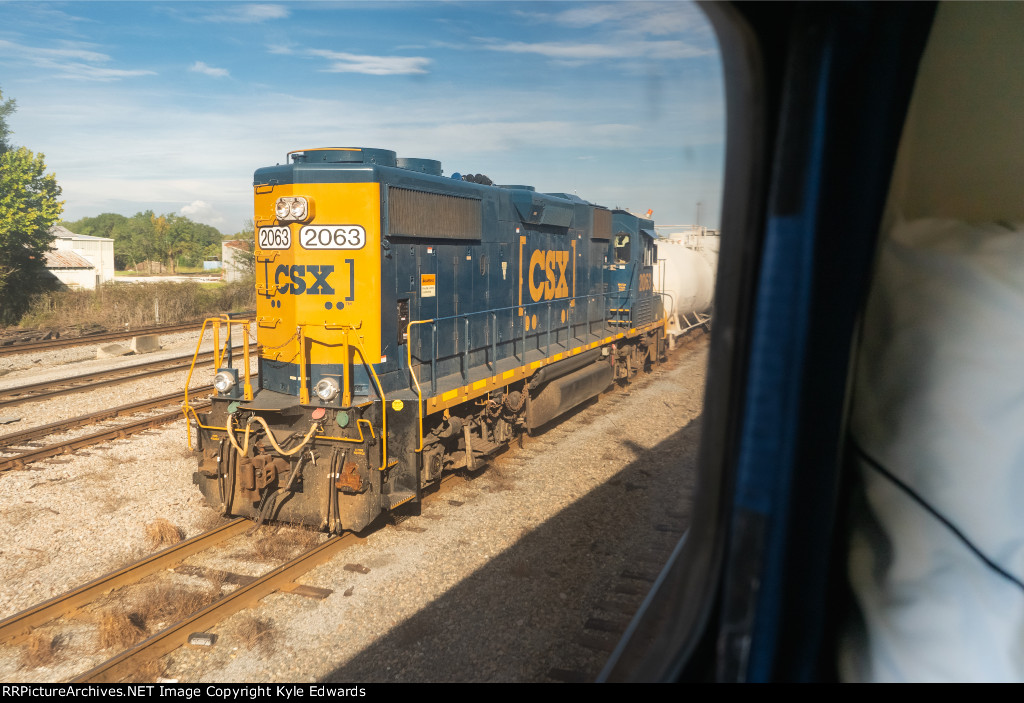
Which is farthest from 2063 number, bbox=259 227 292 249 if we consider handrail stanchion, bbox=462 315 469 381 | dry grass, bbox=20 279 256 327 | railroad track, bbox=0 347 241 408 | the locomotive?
dry grass, bbox=20 279 256 327

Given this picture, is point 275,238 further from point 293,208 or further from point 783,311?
point 783,311

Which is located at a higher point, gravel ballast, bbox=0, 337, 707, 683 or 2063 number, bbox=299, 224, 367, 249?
2063 number, bbox=299, 224, 367, 249

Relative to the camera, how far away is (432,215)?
25.0ft

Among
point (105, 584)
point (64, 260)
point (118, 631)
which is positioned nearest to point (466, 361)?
point (105, 584)

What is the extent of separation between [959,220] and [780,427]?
3.15 feet

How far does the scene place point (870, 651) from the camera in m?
1.42

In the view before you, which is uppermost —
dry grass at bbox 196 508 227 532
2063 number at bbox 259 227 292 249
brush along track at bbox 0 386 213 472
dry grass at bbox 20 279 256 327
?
2063 number at bbox 259 227 292 249

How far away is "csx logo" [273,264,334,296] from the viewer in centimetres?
695

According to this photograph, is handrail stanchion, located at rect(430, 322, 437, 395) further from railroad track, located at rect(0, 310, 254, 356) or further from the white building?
the white building

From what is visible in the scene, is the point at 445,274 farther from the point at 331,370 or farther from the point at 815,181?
the point at 815,181

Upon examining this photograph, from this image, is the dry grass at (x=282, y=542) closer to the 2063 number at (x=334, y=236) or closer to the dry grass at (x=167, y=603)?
the dry grass at (x=167, y=603)

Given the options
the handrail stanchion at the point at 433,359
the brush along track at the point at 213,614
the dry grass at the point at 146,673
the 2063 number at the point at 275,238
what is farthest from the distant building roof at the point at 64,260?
the dry grass at the point at 146,673

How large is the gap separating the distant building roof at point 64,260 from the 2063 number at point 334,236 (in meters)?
34.5

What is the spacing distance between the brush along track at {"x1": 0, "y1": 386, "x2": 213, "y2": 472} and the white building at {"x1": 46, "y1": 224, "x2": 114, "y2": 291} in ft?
54.5
